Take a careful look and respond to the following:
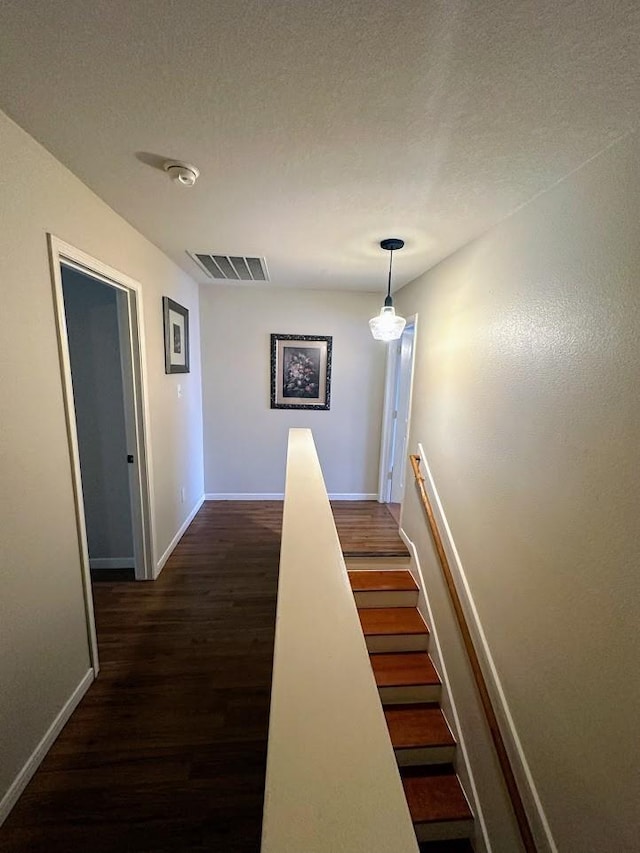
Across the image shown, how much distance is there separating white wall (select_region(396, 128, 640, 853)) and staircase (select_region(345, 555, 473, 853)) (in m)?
0.87

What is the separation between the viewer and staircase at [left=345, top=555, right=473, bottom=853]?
175 cm

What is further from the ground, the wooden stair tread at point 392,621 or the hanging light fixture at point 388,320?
the hanging light fixture at point 388,320

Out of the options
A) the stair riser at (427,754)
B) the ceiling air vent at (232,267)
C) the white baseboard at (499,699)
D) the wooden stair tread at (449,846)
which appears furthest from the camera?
the ceiling air vent at (232,267)

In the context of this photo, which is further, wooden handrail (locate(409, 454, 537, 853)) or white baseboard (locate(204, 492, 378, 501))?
white baseboard (locate(204, 492, 378, 501))

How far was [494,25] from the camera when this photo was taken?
2.36ft

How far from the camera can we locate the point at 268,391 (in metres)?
3.84

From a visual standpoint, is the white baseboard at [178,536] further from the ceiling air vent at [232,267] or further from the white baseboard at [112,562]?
the ceiling air vent at [232,267]

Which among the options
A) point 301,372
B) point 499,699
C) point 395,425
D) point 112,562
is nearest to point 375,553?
point 499,699

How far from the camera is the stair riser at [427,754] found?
1985mm

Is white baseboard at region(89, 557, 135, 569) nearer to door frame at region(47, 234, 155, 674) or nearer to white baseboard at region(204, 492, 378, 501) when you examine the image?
door frame at region(47, 234, 155, 674)

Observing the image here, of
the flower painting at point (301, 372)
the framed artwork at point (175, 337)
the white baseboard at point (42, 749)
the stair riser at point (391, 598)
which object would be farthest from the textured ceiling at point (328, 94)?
the stair riser at point (391, 598)

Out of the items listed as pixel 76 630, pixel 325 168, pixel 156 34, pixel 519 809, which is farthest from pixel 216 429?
pixel 519 809

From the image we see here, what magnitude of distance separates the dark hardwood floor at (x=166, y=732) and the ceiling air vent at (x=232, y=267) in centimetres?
255

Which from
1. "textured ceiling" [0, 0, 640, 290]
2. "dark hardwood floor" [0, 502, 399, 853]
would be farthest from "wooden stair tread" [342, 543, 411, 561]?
"textured ceiling" [0, 0, 640, 290]
